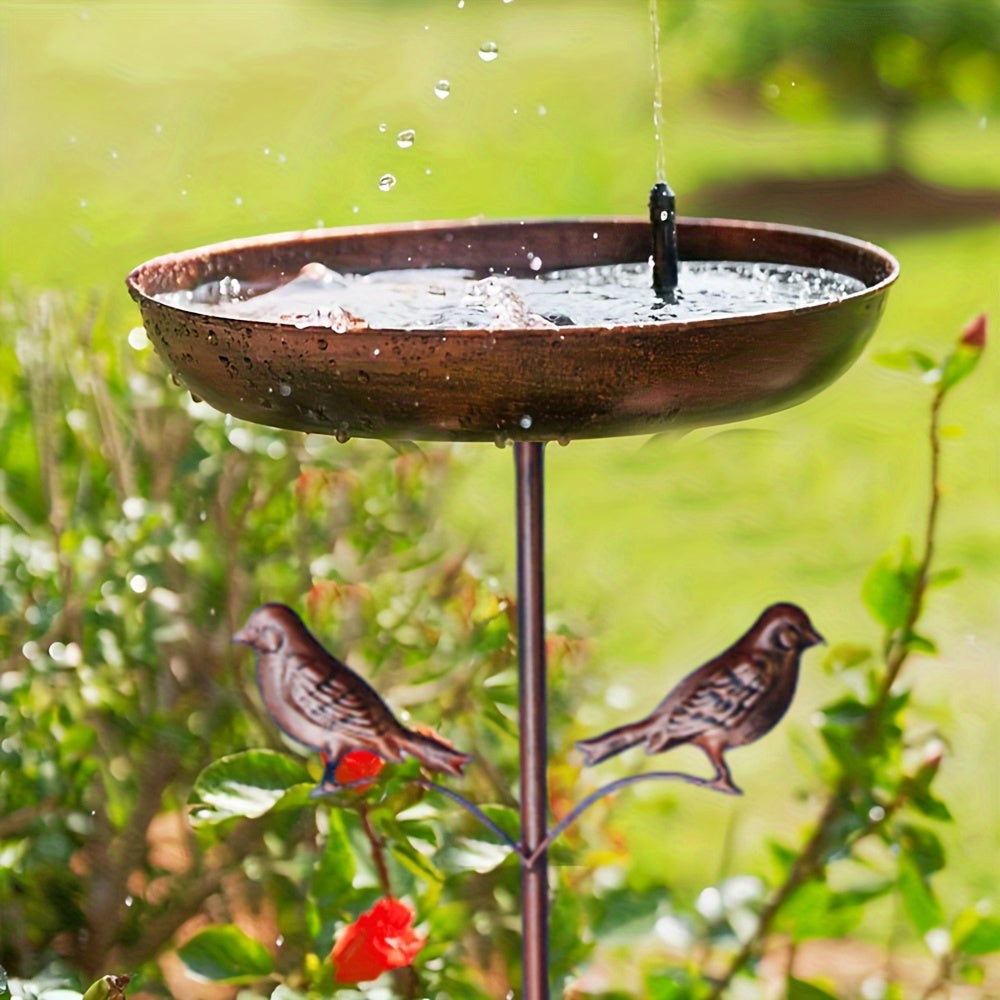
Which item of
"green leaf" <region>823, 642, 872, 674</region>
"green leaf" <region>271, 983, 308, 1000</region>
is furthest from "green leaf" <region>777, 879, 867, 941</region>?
"green leaf" <region>271, 983, 308, 1000</region>

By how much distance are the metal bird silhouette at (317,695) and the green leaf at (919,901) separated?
2.02 feet

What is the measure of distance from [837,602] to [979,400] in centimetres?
159

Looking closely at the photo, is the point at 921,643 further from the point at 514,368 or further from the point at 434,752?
the point at 514,368

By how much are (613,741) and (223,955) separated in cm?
50

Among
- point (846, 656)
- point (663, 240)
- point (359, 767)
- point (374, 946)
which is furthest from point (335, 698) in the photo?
point (846, 656)

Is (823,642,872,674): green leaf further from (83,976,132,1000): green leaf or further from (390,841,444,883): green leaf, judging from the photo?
(83,976,132,1000): green leaf

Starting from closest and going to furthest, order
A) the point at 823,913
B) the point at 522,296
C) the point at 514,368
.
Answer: the point at 514,368, the point at 522,296, the point at 823,913

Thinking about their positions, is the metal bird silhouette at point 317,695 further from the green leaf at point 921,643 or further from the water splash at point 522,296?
the green leaf at point 921,643

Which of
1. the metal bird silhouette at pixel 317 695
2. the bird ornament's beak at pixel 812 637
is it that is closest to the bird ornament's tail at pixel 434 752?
the metal bird silhouette at pixel 317 695

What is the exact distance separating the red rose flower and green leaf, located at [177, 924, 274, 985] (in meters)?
0.09

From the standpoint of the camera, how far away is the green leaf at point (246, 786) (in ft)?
5.42

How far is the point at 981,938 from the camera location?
5.74 ft

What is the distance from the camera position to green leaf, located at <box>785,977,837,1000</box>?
1741mm

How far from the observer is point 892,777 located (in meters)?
1.85
